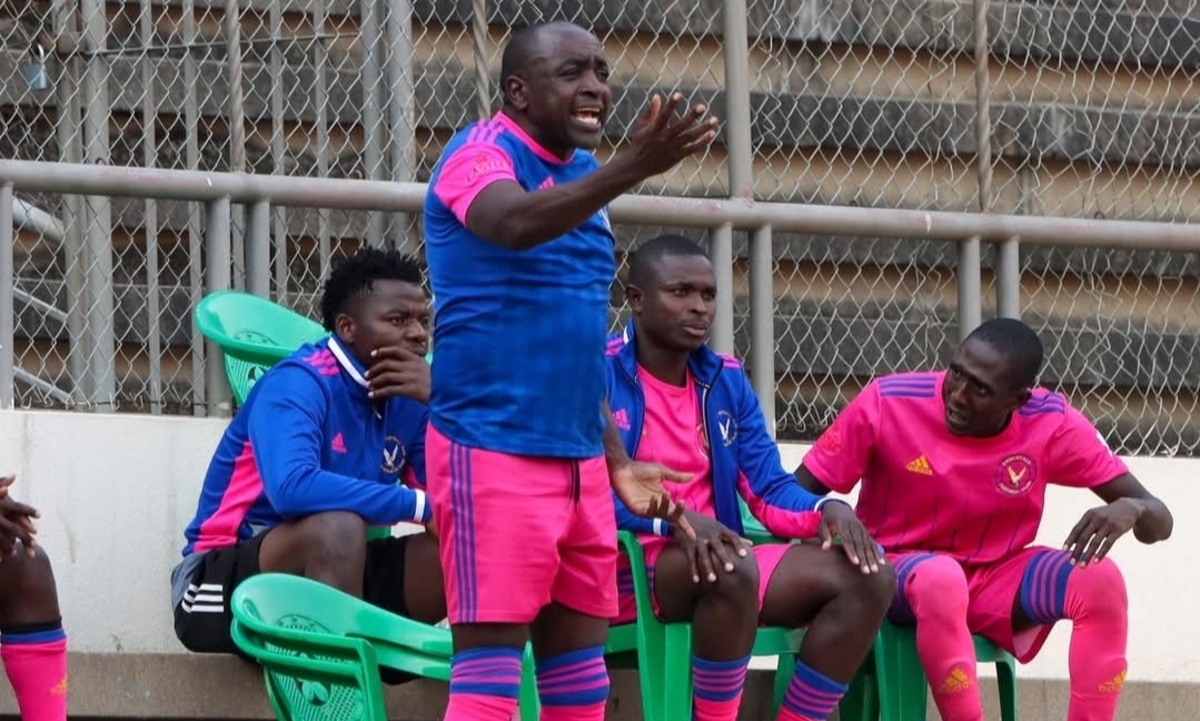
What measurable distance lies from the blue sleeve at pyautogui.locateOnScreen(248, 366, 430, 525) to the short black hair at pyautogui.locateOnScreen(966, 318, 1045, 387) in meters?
1.36

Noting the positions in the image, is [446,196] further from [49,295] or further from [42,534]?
[49,295]

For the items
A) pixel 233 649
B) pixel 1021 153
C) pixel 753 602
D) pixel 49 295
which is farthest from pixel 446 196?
pixel 1021 153

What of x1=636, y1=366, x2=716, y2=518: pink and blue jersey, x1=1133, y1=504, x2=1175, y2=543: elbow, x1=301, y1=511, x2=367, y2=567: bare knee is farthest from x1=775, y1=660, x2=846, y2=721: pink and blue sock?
x1=301, y1=511, x2=367, y2=567: bare knee

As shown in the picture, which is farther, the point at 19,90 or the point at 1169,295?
the point at 1169,295

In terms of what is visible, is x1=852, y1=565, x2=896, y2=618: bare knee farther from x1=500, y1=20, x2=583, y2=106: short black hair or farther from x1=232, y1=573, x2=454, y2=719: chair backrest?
x1=500, y1=20, x2=583, y2=106: short black hair

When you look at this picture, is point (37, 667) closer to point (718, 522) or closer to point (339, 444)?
point (339, 444)

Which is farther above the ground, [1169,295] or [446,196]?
[446,196]

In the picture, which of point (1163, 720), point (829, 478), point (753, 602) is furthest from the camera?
point (1163, 720)

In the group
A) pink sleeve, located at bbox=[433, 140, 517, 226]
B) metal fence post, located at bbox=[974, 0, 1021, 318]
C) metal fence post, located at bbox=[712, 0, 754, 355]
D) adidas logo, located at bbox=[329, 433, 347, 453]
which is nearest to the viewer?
pink sleeve, located at bbox=[433, 140, 517, 226]

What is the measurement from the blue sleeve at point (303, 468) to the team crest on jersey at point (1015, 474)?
1.37 meters

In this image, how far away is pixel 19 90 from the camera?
662 centimetres

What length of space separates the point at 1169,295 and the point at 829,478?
241 centimetres

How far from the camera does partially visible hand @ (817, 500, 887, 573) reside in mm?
5035

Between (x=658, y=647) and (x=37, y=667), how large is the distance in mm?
1281
